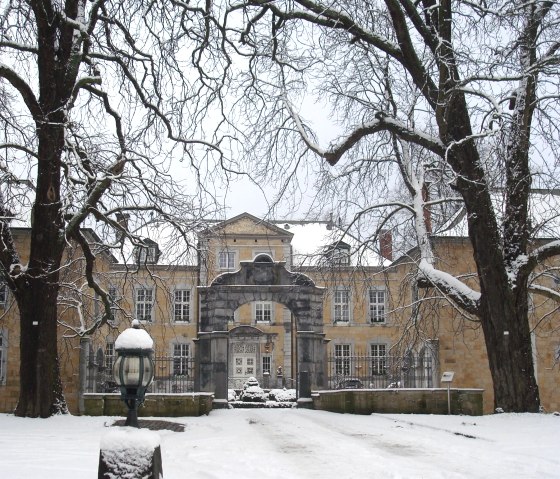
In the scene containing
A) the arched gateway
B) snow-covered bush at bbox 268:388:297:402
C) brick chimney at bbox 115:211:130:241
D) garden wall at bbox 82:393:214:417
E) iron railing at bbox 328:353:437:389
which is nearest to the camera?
brick chimney at bbox 115:211:130:241

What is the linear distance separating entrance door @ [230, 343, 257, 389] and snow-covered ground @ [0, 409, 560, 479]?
31.5 m

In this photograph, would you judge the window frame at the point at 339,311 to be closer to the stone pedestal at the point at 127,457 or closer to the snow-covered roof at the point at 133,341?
the snow-covered roof at the point at 133,341

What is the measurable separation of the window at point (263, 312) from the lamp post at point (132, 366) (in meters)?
41.8

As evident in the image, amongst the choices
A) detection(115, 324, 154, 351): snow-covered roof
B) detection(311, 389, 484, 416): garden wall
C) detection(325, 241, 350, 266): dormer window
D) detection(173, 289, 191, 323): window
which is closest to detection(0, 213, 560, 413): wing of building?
detection(325, 241, 350, 266): dormer window

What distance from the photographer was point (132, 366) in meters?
6.82

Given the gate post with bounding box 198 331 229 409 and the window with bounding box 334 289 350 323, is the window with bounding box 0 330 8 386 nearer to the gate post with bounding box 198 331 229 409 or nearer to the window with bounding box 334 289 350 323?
the gate post with bounding box 198 331 229 409

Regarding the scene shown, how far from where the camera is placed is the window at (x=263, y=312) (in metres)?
48.5

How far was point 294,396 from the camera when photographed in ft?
90.6

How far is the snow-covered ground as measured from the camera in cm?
815

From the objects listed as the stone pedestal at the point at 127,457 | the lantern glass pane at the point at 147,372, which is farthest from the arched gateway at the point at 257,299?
the stone pedestal at the point at 127,457

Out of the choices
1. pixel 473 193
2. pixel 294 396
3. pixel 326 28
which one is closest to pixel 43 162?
pixel 326 28

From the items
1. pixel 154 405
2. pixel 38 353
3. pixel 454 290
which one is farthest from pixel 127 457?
pixel 154 405

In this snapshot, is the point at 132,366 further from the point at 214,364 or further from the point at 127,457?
the point at 214,364

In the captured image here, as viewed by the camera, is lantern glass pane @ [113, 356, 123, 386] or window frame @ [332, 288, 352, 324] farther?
window frame @ [332, 288, 352, 324]
